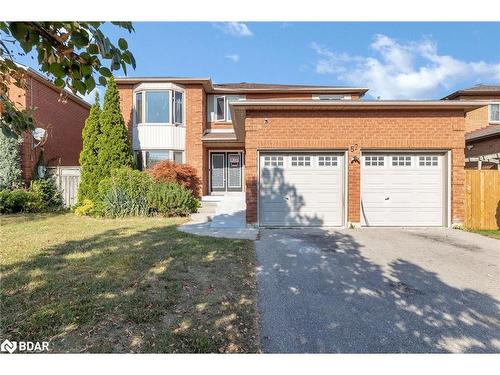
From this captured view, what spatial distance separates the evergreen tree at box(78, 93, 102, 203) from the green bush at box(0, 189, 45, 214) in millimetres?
1509

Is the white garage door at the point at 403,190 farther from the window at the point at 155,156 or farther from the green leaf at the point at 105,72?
the window at the point at 155,156

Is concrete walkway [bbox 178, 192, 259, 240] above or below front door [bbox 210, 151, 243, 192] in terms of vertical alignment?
below

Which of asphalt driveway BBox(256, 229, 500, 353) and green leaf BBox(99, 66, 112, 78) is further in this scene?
asphalt driveway BBox(256, 229, 500, 353)

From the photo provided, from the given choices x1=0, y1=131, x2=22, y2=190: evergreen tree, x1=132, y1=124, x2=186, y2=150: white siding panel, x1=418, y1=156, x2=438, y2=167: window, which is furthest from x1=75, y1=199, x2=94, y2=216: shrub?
x1=418, y1=156, x2=438, y2=167: window

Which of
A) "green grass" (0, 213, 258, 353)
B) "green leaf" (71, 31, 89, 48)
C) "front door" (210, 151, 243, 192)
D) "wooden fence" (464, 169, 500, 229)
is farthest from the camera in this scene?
"front door" (210, 151, 243, 192)

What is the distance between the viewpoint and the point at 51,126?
→ 1098cm

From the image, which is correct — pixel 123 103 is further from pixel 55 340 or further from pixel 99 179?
pixel 55 340

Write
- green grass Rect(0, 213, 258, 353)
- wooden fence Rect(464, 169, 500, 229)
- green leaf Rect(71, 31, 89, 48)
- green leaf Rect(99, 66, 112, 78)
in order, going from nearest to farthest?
green leaf Rect(71, 31, 89, 48)
green leaf Rect(99, 66, 112, 78)
green grass Rect(0, 213, 258, 353)
wooden fence Rect(464, 169, 500, 229)

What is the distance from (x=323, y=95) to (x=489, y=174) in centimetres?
→ 942

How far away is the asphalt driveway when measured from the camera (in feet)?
9.09

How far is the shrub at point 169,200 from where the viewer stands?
10.4 metres

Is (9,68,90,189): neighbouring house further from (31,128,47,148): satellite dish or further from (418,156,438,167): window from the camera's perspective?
(418,156,438,167): window

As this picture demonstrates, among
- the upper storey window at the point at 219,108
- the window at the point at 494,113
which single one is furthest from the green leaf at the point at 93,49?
the window at the point at 494,113

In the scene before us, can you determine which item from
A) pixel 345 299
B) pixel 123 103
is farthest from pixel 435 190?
pixel 123 103
